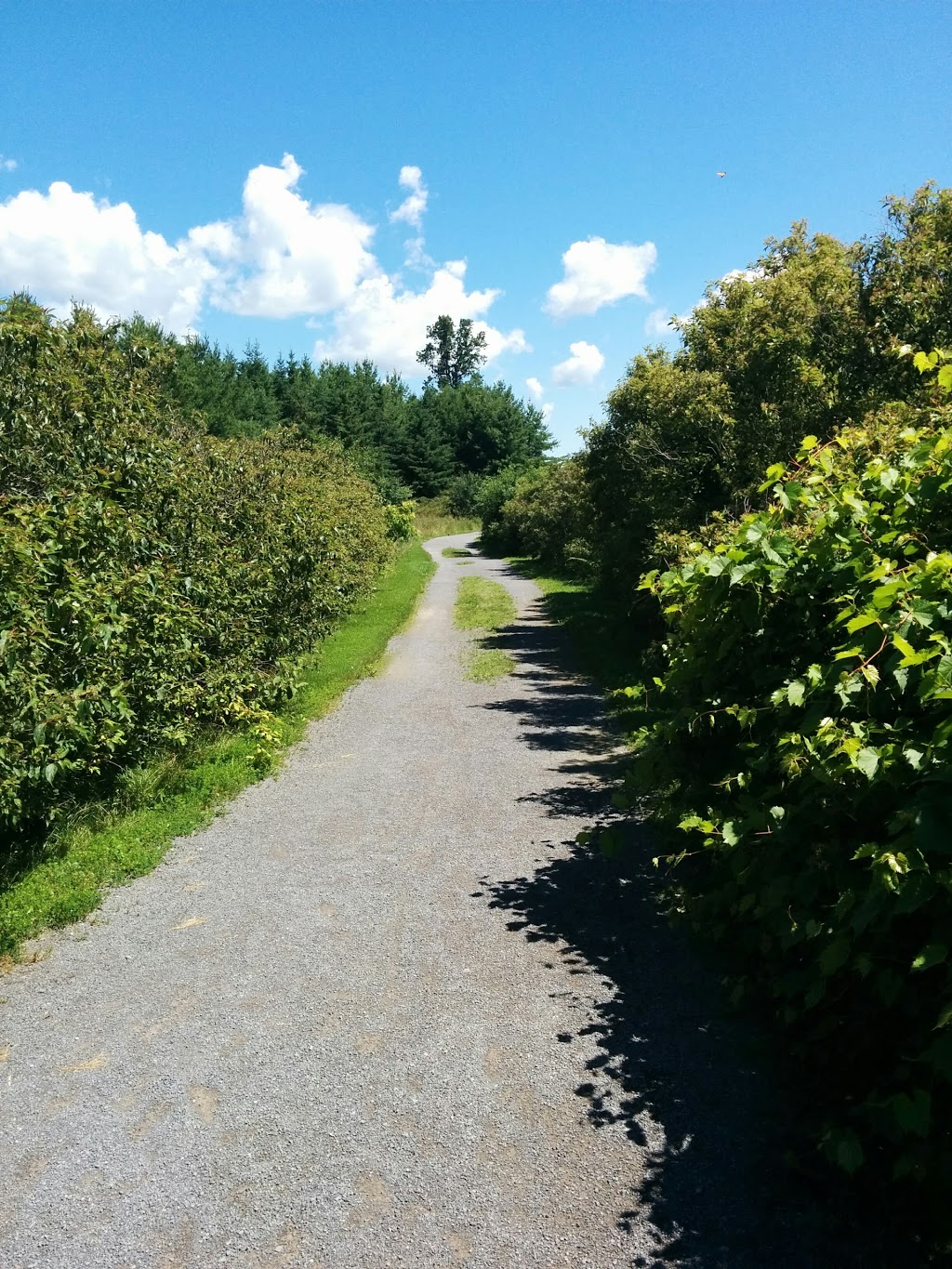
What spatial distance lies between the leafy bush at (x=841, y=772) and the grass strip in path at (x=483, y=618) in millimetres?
9882

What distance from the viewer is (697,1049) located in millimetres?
4031

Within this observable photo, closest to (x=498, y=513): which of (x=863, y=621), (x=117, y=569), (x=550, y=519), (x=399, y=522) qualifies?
A: (x=399, y=522)

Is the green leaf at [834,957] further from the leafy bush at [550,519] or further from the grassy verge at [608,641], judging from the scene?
the leafy bush at [550,519]

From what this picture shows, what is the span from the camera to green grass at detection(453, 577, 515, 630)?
2081 centimetres

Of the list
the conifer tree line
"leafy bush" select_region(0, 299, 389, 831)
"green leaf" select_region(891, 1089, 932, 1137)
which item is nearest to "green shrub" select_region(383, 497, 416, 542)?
the conifer tree line

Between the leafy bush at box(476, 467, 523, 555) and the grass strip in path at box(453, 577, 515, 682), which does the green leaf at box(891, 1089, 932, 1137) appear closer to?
the grass strip in path at box(453, 577, 515, 682)

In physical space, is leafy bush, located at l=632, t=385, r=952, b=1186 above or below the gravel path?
above

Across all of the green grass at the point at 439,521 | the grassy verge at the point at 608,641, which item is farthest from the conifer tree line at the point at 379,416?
the grassy verge at the point at 608,641

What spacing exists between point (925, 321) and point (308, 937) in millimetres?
9081

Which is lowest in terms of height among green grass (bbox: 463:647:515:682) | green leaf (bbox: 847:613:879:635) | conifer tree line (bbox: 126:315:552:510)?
green grass (bbox: 463:647:515:682)

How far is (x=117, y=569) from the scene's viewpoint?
6.97 metres

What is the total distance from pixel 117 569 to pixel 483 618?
49.1 ft

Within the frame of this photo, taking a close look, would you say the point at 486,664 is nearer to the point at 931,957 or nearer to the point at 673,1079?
the point at 673,1079

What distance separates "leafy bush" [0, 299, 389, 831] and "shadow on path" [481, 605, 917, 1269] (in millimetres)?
3463
